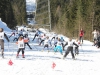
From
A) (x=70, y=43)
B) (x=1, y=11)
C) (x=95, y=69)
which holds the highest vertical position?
(x=1, y=11)

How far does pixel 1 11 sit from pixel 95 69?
51.9m

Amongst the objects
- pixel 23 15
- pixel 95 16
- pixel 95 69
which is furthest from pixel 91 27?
pixel 23 15

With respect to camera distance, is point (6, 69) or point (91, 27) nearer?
point (6, 69)

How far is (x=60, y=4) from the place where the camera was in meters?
126

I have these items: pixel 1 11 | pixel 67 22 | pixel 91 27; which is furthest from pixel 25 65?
pixel 67 22

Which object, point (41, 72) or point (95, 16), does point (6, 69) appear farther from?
point (95, 16)

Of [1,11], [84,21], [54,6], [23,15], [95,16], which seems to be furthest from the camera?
[23,15]

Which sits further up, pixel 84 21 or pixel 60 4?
pixel 60 4

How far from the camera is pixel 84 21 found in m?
56.9

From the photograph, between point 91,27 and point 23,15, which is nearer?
point 91,27

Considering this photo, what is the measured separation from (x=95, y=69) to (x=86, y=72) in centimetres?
128

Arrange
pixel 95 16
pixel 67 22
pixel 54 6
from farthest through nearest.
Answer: pixel 54 6 → pixel 67 22 → pixel 95 16

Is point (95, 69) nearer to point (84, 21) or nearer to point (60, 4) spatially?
point (84, 21)

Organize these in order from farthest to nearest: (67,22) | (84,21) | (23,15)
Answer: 1. (23,15)
2. (67,22)
3. (84,21)
